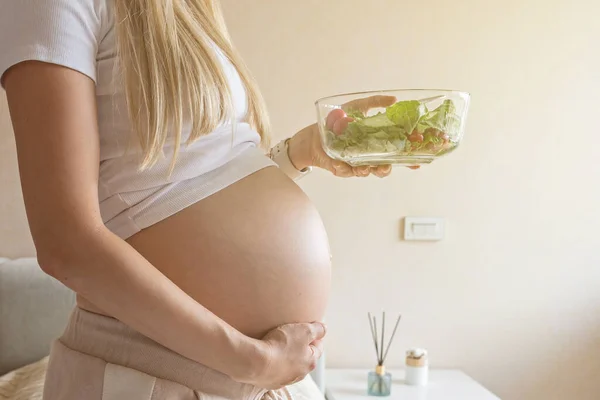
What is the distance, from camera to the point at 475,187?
2033 millimetres

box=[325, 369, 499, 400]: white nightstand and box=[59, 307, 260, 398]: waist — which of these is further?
box=[325, 369, 499, 400]: white nightstand

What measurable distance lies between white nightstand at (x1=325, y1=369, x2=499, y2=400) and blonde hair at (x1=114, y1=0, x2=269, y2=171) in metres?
1.25

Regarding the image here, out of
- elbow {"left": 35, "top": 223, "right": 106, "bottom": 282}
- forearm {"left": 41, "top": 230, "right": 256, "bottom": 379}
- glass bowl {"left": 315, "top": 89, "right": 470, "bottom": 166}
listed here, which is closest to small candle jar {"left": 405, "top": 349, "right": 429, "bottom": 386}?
glass bowl {"left": 315, "top": 89, "right": 470, "bottom": 166}

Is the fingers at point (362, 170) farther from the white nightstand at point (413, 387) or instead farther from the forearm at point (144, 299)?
the white nightstand at point (413, 387)

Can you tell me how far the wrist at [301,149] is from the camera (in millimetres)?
1070

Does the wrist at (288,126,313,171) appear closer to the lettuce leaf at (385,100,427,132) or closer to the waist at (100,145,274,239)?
the lettuce leaf at (385,100,427,132)

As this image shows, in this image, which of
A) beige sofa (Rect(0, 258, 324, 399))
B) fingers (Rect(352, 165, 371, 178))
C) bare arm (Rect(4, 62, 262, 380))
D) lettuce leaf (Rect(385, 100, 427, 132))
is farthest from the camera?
beige sofa (Rect(0, 258, 324, 399))

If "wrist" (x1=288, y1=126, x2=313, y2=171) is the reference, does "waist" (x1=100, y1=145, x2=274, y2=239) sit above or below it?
below

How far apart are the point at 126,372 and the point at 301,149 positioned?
518mm

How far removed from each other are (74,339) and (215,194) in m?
0.22

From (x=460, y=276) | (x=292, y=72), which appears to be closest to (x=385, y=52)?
(x=292, y=72)

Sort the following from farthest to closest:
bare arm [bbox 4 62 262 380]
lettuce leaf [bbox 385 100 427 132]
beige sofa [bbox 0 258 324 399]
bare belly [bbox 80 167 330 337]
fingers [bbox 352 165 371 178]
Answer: beige sofa [bbox 0 258 324 399], fingers [bbox 352 165 371 178], lettuce leaf [bbox 385 100 427 132], bare belly [bbox 80 167 330 337], bare arm [bbox 4 62 262 380]

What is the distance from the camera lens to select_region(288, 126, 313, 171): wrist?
1070 mm

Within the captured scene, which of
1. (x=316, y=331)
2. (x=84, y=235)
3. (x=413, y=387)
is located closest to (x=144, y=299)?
(x=84, y=235)
